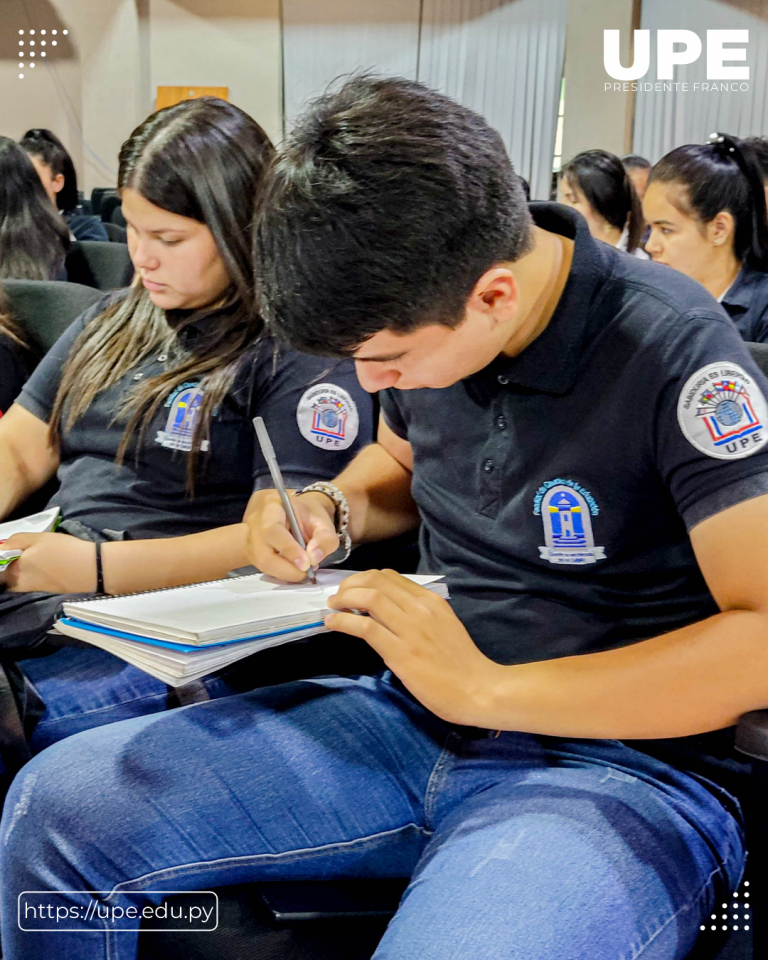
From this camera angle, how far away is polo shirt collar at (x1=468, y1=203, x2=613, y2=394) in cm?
97

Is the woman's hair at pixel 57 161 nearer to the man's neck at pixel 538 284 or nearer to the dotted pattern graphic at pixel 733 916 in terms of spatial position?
the man's neck at pixel 538 284

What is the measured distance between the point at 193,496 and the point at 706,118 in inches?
281

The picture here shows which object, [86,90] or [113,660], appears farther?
[86,90]

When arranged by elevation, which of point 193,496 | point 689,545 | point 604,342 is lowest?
point 193,496

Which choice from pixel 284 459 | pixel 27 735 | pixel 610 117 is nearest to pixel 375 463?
pixel 284 459

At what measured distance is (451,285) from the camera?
0.87 meters

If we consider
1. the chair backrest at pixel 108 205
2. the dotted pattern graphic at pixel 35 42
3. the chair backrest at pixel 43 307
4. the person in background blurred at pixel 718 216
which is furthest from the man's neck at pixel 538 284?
the dotted pattern graphic at pixel 35 42

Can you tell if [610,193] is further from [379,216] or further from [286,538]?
[379,216]

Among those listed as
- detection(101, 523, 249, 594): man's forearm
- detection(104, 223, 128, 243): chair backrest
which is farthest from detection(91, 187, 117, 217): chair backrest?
detection(101, 523, 249, 594): man's forearm

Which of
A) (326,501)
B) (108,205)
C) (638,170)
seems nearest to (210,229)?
(326,501)

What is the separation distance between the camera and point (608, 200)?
3832mm

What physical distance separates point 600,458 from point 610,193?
3128mm

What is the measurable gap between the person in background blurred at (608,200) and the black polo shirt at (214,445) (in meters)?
2.69

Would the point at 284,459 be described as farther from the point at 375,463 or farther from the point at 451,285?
the point at 451,285
